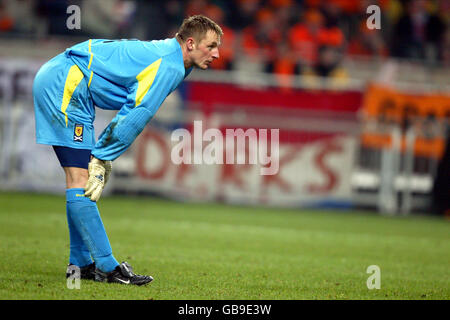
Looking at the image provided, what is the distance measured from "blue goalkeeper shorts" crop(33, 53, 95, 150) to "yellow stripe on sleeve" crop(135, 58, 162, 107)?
0.46m

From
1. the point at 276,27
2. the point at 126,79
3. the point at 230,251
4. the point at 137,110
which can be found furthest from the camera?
the point at 276,27

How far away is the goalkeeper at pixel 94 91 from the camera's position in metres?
5.59

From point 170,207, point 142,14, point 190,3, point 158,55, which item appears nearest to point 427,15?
point 190,3

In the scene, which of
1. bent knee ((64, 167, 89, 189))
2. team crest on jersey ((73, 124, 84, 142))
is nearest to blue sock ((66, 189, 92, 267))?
bent knee ((64, 167, 89, 189))

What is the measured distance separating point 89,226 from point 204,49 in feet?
5.03

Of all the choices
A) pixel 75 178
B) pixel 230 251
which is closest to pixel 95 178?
pixel 75 178

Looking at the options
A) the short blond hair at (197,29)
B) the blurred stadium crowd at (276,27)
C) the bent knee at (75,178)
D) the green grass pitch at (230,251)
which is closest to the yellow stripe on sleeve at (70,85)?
the bent knee at (75,178)

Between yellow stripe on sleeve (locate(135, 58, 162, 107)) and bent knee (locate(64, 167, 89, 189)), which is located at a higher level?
yellow stripe on sleeve (locate(135, 58, 162, 107))

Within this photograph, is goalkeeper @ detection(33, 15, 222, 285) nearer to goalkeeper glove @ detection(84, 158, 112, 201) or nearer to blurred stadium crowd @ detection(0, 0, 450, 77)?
goalkeeper glove @ detection(84, 158, 112, 201)

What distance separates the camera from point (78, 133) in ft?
18.7

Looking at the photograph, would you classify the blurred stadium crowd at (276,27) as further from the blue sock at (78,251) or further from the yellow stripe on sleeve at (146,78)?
the yellow stripe on sleeve at (146,78)

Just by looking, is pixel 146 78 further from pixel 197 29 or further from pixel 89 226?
pixel 89 226

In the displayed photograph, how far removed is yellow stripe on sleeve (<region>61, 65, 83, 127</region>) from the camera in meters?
5.67
